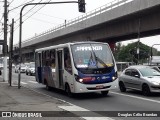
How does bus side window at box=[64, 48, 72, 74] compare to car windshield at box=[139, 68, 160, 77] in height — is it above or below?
above

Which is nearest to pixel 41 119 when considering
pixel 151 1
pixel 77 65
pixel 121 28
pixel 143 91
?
pixel 77 65

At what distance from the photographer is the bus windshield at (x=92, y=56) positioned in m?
17.5

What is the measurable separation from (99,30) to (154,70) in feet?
79.8

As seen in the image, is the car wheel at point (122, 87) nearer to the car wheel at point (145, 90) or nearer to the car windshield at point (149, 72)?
the car windshield at point (149, 72)

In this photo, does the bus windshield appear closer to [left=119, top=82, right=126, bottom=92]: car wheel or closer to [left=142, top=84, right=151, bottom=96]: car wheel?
[left=142, top=84, right=151, bottom=96]: car wheel

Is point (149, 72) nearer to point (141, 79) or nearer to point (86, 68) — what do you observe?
point (141, 79)

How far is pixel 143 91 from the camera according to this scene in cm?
1848

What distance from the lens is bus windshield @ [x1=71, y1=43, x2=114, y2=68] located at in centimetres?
1748

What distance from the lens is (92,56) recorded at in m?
17.8

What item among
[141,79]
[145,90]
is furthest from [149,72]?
[145,90]

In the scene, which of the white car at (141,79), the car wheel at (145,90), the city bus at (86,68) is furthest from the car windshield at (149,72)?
the city bus at (86,68)

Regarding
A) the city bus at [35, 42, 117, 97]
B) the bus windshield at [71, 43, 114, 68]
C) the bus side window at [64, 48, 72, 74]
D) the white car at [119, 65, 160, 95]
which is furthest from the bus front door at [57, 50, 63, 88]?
the white car at [119, 65, 160, 95]

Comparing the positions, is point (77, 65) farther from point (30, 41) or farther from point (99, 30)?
point (30, 41)

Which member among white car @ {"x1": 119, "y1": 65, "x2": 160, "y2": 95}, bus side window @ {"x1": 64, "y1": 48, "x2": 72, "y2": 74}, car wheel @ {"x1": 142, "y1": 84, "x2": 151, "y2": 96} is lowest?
car wheel @ {"x1": 142, "y1": 84, "x2": 151, "y2": 96}
